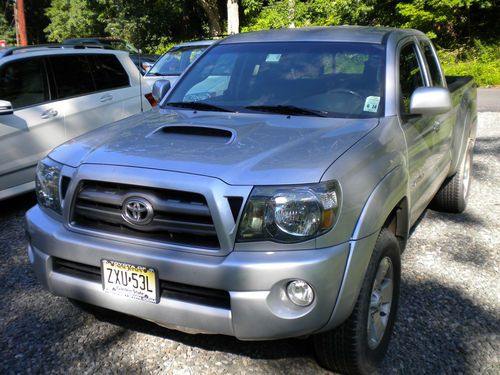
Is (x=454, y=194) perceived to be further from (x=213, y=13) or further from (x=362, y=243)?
(x=213, y=13)

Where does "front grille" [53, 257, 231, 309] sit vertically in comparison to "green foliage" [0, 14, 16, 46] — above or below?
above

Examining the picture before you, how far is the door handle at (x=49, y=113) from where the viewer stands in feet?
18.7

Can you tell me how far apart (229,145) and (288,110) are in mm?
729

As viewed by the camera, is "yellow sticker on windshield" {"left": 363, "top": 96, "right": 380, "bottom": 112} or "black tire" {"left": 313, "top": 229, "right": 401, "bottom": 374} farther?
"yellow sticker on windshield" {"left": 363, "top": 96, "right": 380, "bottom": 112}

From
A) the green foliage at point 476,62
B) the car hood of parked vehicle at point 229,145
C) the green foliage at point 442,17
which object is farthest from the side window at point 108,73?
the green foliage at point 442,17

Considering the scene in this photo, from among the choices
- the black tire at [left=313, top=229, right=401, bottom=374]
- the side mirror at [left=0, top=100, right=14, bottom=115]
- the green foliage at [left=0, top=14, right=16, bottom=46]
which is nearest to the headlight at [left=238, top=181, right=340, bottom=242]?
the black tire at [left=313, top=229, right=401, bottom=374]

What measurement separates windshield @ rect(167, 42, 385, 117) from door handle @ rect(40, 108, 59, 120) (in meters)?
2.33

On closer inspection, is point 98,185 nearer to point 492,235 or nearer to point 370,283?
point 370,283

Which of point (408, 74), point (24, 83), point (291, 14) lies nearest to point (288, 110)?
point (408, 74)

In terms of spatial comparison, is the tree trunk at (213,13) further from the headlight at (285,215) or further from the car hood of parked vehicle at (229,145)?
the headlight at (285,215)

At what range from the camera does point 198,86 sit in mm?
3969

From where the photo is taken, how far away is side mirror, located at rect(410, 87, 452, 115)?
3.26 metres

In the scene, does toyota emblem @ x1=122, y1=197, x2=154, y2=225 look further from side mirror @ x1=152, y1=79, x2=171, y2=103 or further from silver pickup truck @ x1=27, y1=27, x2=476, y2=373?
side mirror @ x1=152, y1=79, x2=171, y2=103

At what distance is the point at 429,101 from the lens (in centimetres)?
326
